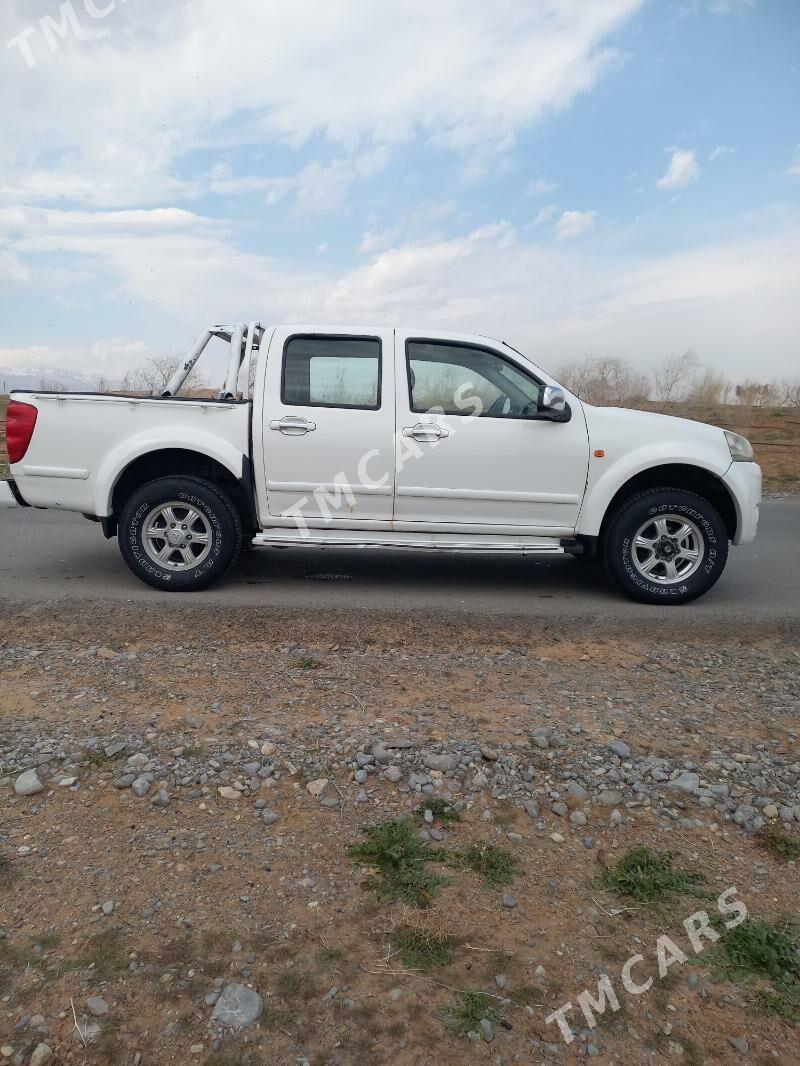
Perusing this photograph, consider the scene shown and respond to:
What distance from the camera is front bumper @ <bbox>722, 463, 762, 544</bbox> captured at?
541 centimetres

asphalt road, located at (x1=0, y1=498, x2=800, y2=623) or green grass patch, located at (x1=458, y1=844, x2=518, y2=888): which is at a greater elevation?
asphalt road, located at (x1=0, y1=498, x2=800, y2=623)

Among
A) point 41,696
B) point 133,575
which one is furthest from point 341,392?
point 41,696

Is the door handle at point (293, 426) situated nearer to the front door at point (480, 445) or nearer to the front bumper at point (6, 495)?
the front door at point (480, 445)

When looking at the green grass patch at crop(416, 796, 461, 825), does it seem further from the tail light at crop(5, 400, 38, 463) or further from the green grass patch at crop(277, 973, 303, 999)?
the tail light at crop(5, 400, 38, 463)

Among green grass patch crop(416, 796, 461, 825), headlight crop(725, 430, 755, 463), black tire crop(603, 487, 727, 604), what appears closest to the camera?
green grass patch crop(416, 796, 461, 825)

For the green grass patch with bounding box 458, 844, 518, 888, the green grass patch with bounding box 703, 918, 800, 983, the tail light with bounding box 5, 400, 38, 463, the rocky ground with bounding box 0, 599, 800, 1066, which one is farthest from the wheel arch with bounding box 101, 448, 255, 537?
the green grass patch with bounding box 703, 918, 800, 983

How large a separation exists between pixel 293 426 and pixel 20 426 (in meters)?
1.98

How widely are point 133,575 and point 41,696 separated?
8.00 feet

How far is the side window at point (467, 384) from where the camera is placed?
17.6 feet

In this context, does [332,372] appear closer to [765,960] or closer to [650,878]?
[650,878]

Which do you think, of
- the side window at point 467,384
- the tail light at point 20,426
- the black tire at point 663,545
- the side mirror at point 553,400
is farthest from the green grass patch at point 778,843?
the tail light at point 20,426

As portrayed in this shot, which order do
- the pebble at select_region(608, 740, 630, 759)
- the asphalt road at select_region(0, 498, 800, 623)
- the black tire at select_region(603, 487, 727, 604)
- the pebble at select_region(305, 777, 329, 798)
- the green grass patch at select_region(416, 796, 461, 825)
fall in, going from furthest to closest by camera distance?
1. the black tire at select_region(603, 487, 727, 604)
2. the asphalt road at select_region(0, 498, 800, 623)
3. the pebble at select_region(608, 740, 630, 759)
4. the pebble at select_region(305, 777, 329, 798)
5. the green grass patch at select_region(416, 796, 461, 825)

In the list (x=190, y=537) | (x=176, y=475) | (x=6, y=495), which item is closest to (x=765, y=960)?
(x=190, y=537)

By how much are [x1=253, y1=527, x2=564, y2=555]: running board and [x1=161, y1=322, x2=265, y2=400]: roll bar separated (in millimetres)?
1192
